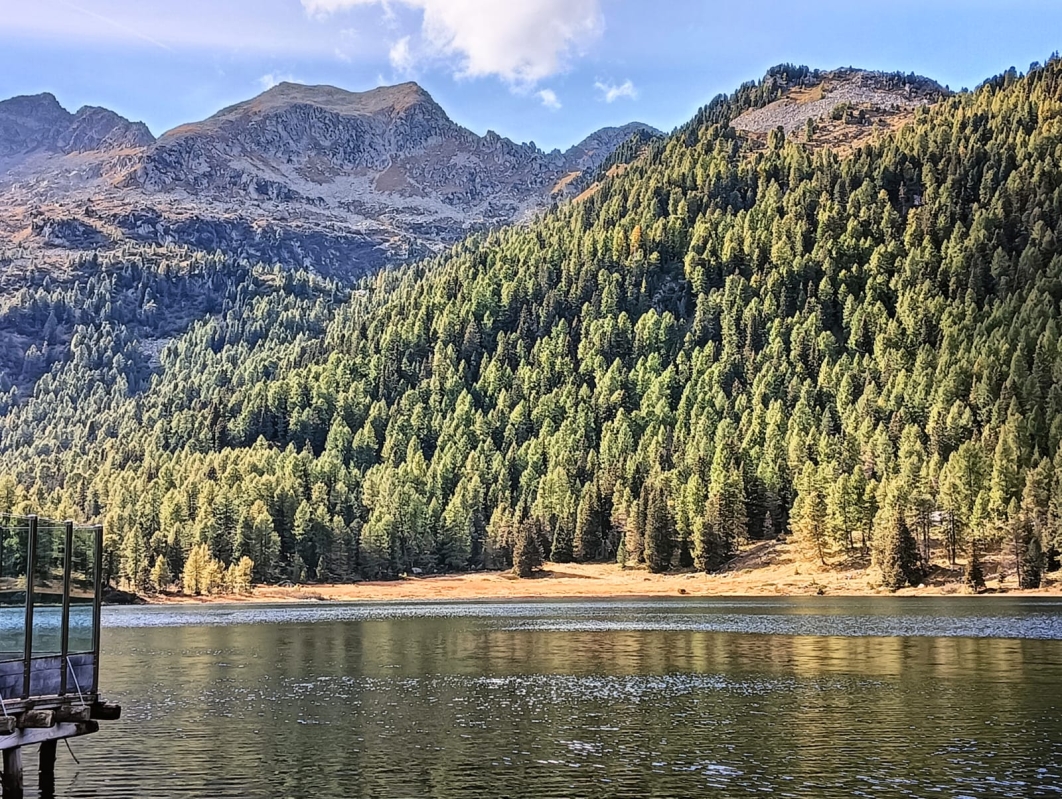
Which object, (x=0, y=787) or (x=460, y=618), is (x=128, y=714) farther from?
(x=460, y=618)

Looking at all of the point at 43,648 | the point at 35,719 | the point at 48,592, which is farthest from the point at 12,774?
the point at 48,592

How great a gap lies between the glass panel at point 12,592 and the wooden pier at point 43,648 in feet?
0.13

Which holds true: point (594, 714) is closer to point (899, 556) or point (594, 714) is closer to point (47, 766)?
point (47, 766)

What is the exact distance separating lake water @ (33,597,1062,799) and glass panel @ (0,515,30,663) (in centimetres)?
633

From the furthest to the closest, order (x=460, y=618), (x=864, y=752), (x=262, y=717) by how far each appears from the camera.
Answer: (x=460, y=618), (x=262, y=717), (x=864, y=752)

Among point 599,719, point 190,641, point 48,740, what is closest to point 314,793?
point 48,740

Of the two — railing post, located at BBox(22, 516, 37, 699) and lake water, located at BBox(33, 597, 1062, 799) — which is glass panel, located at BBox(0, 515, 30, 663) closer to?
railing post, located at BBox(22, 516, 37, 699)

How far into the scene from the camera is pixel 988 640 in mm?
99250

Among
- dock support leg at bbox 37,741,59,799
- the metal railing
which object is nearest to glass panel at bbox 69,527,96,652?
the metal railing

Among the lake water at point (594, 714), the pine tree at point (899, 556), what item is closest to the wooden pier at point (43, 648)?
the lake water at point (594, 714)

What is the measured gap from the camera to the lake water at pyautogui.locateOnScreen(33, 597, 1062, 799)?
152 feet

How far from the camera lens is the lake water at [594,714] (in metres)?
46.4

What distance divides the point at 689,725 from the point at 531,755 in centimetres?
1085

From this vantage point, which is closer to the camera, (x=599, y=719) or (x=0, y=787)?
(x=0, y=787)
